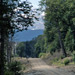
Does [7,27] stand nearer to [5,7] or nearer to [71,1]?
[5,7]

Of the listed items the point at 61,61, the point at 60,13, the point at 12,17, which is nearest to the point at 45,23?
the point at 60,13

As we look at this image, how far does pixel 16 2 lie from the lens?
11148 mm

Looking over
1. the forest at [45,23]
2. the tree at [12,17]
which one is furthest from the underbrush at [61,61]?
the tree at [12,17]

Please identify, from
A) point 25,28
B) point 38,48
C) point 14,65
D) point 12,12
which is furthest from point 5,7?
point 38,48

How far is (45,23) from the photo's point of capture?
54.9m

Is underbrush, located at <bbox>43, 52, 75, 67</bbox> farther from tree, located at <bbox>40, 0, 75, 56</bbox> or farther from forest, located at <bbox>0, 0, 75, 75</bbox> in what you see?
tree, located at <bbox>40, 0, 75, 56</bbox>

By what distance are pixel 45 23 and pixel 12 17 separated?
145 feet

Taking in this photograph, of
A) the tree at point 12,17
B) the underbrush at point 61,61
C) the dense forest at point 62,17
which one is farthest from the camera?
the dense forest at point 62,17

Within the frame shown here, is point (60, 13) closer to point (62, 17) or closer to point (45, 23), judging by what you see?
point (62, 17)

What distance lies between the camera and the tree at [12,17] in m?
10.5

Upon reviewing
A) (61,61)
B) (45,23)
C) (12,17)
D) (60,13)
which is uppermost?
(12,17)

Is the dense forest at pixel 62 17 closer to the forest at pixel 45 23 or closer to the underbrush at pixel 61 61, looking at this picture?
the forest at pixel 45 23

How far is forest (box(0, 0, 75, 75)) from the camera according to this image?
35.4ft

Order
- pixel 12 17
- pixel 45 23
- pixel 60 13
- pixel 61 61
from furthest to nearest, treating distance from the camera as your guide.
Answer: pixel 45 23
pixel 60 13
pixel 61 61
pixel 12 17
